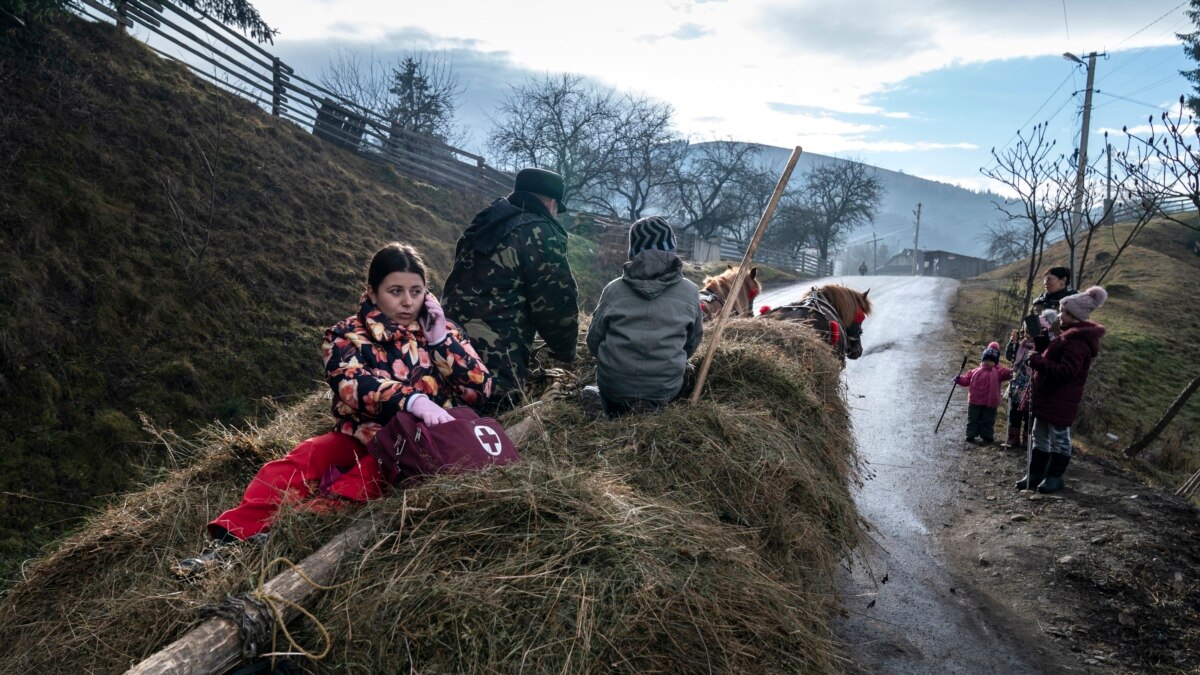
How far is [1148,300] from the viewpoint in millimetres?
20969

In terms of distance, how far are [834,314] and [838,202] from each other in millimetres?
47980

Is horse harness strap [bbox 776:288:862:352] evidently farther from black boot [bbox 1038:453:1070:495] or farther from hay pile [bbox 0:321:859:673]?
hay pile [bbox 0:321:859:673]

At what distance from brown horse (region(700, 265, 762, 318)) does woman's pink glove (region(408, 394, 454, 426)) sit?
13.0 ft

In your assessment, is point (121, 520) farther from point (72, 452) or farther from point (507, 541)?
point (72, 452)

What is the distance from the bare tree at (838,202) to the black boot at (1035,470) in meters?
43.9

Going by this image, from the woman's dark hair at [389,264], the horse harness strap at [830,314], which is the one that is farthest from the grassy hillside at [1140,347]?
the woman's dark hair at [389,264]

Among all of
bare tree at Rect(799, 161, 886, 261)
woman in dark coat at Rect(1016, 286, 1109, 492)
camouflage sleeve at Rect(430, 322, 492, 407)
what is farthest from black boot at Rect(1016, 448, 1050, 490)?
bare tree at Rect(799, 161, 886, 261)

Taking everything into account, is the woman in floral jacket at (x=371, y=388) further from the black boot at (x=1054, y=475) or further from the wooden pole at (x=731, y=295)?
the black boot at (x=1054, y=475)

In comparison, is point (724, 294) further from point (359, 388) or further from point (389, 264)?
point (359, 388)

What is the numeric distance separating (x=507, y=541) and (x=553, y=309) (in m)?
2.59

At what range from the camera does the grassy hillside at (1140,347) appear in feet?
34.8

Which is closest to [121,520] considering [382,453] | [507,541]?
[382,453]

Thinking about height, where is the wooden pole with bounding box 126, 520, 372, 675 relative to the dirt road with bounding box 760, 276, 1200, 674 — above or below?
above

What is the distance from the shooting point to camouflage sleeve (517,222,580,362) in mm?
4301
